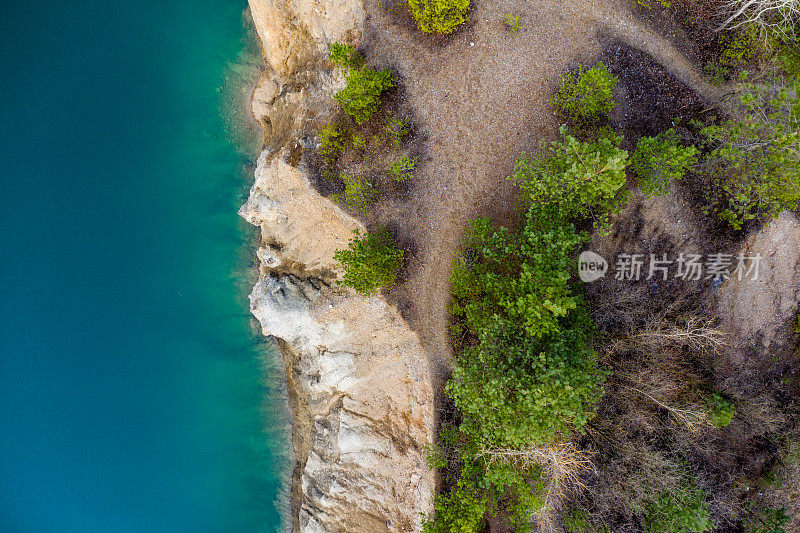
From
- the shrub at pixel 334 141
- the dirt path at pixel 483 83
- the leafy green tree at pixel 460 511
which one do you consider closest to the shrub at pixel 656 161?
the dirt path at pixel 483 83

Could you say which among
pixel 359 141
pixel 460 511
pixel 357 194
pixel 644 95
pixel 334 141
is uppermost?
pixel 334 141

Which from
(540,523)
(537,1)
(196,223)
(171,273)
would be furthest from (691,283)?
(171,273)

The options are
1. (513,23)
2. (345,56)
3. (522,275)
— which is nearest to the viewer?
(522,275)

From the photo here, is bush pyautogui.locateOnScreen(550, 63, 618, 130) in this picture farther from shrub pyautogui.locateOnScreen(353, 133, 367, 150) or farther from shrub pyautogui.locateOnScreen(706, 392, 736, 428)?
shrub pyautogui.locateOnScreen(706, 392, 736, 428)

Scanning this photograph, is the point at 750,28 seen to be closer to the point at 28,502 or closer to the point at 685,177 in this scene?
the point at 685,177

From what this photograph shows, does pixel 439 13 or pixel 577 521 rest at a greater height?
pixel 439 13

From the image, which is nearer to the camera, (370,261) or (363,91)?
(363,91)

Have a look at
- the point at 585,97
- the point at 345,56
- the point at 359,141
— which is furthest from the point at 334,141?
the point at 585,97

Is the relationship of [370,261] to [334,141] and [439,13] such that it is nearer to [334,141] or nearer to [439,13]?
[334,141]

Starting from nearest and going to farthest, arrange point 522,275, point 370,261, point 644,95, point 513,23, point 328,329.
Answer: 1. point 522,275
2. point 370,261
3. point 513,23
4. point 644,95
5. point 328,329

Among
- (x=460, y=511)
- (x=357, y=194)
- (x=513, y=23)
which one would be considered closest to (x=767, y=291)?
(x=513, y=23)
